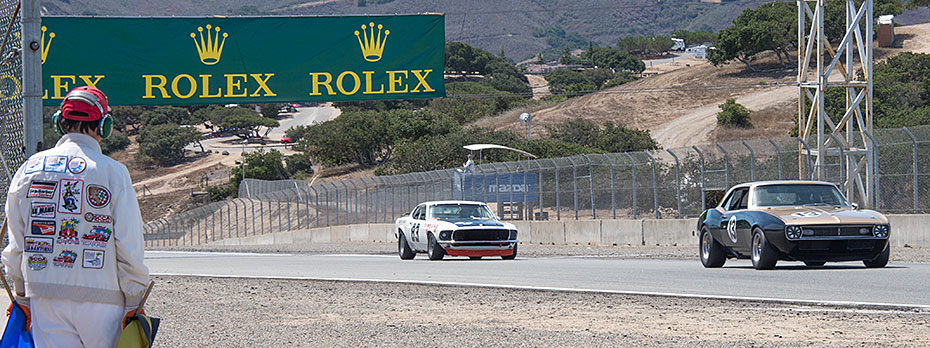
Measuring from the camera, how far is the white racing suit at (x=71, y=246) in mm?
4902

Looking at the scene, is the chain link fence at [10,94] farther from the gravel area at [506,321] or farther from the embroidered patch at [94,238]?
the embroidered patch at [94,238]

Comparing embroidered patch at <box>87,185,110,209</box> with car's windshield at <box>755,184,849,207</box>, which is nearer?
embroidered patch at <box>87,185,110,209</box>

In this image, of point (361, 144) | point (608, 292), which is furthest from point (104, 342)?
point (361, 144)

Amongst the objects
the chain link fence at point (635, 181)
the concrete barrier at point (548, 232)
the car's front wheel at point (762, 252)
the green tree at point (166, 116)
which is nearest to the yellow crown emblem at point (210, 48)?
the chain link fence at point (635, 181)

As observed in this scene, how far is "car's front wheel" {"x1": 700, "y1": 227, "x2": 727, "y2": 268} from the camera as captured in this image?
17.3 metres

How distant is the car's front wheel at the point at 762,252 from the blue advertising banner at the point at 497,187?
17761 millimetres

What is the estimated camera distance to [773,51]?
107625mm

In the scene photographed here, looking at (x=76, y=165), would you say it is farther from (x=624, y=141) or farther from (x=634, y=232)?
(x=624, y=141)

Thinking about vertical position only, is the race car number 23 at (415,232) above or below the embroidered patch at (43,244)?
below

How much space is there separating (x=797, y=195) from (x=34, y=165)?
13.4m

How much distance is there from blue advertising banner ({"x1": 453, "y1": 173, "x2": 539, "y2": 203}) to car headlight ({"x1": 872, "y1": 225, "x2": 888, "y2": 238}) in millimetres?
18603

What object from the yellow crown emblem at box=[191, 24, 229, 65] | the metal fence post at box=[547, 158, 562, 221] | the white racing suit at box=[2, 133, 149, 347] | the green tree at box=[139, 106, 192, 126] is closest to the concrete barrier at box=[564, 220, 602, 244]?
the metal fence post at box=[547, 158, 562, 221]

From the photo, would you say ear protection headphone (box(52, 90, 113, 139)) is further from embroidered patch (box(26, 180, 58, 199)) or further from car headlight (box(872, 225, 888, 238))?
car headlight (box(872, 225, 888, 238))

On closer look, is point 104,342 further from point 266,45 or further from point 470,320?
point 266,45
